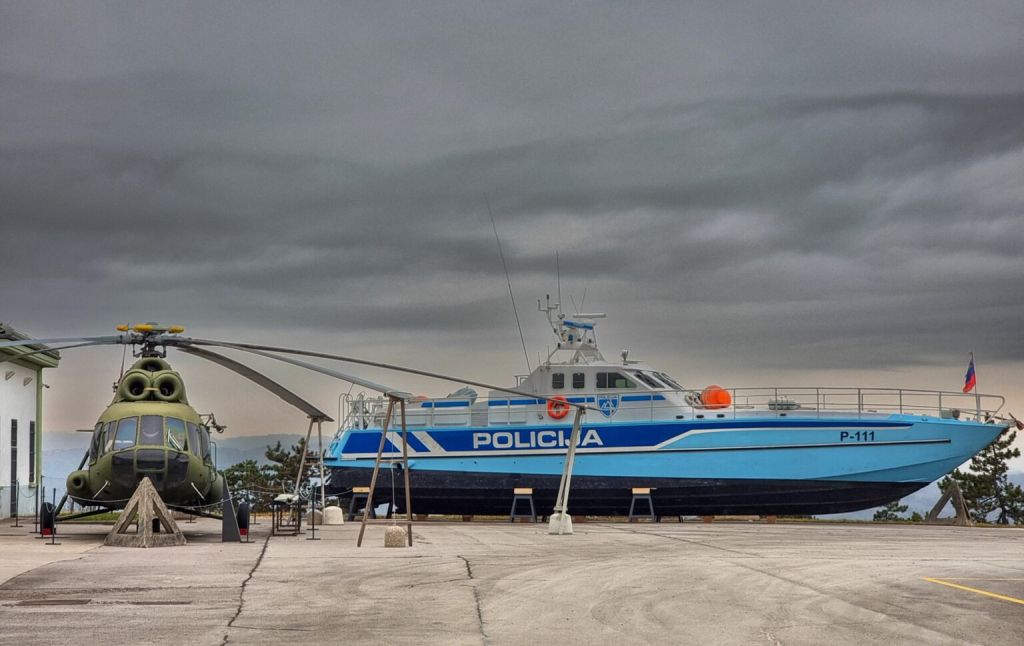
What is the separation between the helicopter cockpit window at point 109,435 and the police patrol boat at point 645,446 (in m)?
12.3

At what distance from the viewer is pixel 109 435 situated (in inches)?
878

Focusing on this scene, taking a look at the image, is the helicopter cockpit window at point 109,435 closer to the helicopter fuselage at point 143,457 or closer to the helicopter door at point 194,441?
the helicopter fuselage at point 143,457

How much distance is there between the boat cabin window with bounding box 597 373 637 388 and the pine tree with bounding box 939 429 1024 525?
77.9 feet

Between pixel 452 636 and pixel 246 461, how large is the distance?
170ft

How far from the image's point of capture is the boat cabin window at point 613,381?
33188mm

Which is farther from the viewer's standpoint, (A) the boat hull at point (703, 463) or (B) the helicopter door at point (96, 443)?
(A) the boat hull at point (703, 463)

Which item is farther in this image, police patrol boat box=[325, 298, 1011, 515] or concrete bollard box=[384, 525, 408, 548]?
police patrol boat box=[325, 298, 1011, 515]

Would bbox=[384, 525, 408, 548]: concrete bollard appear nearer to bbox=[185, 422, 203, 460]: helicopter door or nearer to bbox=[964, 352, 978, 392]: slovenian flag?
bbox=[185, 422, 203, 460]: helicopter door

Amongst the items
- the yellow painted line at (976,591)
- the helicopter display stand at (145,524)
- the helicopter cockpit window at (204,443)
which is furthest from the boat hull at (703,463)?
the yellow painted line at (976,591)

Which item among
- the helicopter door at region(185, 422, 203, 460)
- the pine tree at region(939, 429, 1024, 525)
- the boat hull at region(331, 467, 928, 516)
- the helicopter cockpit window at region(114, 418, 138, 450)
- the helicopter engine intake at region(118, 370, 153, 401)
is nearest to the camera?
the helicopter cockpit window at region(114, 418, 138, 450)

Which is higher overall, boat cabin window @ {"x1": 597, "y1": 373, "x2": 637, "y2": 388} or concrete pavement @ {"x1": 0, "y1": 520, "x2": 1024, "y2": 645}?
boat cabin window @ {"x1": 597, "y1": 373, "x2": 637, "y2": 388}

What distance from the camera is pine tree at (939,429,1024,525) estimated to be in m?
51.5

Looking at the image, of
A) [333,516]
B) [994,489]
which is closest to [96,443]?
[333,516]

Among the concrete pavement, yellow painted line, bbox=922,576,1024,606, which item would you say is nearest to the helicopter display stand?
the concrete pavement
